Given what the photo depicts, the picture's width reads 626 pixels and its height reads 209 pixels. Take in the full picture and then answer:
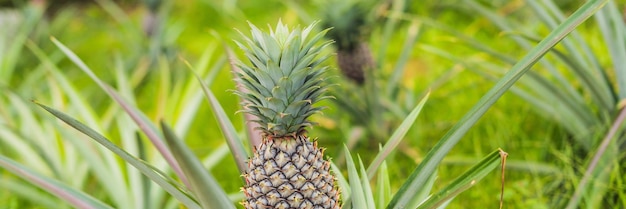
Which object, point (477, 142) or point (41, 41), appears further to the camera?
point (41, 41)

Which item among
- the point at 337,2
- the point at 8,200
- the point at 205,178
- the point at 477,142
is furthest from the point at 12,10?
the point at 205,178

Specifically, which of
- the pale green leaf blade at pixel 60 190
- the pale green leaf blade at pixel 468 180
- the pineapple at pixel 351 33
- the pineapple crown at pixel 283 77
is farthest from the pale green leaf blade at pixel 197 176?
the pineapple at pixel 351 33

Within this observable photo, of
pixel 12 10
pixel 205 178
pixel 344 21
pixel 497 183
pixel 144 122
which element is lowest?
pixel 205 178

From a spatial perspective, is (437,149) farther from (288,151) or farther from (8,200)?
(8,200)

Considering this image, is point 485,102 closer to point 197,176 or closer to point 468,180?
point 468,180

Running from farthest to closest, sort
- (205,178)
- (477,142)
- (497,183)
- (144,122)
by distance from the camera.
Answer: (477,142)
(497,183)
(144,122)
(205,178)

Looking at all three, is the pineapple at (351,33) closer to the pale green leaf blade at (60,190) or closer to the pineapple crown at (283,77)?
the pineapple crown at (283,77)
